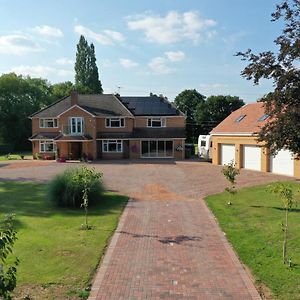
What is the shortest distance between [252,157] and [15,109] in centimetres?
4839

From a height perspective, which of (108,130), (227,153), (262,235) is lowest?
(262,235)

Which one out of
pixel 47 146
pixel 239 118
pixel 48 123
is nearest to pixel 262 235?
pixel 239 118

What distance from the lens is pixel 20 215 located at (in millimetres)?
16000

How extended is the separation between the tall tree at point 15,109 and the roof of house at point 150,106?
26.3 m

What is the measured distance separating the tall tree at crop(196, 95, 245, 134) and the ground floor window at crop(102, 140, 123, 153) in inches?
1426

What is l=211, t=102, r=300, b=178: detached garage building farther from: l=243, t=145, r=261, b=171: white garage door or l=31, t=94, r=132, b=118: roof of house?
l=31, t=94, r=132, b=118: roof of house

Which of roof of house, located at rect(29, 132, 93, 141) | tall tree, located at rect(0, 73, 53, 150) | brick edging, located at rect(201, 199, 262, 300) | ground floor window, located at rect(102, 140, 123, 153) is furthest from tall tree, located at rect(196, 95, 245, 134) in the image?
brick edging, located at rect(201, 199, 262, 300)

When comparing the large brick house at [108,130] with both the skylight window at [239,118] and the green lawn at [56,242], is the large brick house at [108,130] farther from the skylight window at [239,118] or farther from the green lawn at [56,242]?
the green lawn at [56,242]

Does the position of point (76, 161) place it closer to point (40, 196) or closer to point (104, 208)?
point (40, 196)

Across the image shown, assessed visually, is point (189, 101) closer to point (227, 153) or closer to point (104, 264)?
point (227, 153)

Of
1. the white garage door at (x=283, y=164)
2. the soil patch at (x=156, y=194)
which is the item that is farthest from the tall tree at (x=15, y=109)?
the soil patch at (x=156, y=194)

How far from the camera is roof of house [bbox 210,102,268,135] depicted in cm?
3378

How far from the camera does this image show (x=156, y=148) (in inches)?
1831

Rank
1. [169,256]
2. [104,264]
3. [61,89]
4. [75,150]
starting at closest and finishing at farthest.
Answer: [104,264]
[169,256]
[75,150]
[61,89]
